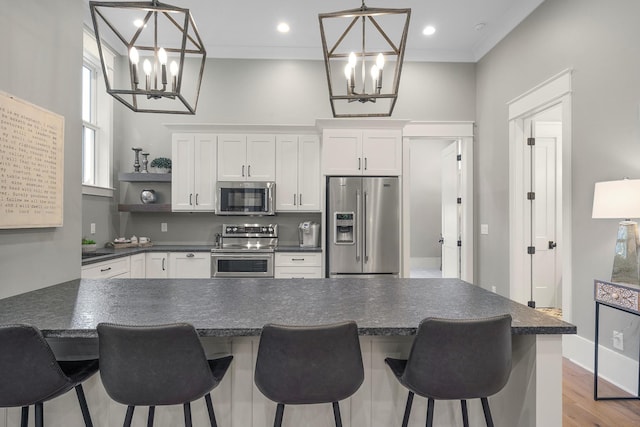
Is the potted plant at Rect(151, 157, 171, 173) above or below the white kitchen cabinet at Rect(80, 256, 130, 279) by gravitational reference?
above

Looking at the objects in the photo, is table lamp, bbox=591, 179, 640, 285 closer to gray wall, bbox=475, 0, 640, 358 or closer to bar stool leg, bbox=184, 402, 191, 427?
gray wall, bbox=475, 0, 640, 358

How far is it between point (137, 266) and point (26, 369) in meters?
2.82

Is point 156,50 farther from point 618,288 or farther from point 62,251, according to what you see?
point 618,288

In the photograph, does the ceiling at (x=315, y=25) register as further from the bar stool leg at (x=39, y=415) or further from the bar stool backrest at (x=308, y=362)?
the bar stool leg at (x=39, y=415)

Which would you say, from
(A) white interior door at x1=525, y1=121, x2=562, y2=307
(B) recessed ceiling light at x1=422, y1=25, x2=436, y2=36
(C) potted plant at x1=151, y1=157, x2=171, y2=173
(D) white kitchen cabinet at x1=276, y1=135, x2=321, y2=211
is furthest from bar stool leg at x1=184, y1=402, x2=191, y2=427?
(A) white interior door at x1=525, y1=121, x2=562, y2=307

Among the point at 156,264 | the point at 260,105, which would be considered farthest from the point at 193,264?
the point at 260,105

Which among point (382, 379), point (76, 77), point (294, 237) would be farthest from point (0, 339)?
point (294, 237)

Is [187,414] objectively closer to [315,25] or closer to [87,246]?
[87,246]

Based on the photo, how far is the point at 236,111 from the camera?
453 centimetres

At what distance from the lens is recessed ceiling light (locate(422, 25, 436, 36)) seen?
395cm

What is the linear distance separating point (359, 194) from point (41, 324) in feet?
10.3

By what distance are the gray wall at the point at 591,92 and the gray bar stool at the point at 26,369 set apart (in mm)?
3287

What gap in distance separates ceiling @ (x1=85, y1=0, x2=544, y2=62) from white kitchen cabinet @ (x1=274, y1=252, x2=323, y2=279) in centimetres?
256

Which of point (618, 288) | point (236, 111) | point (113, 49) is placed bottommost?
point (618, 288)
